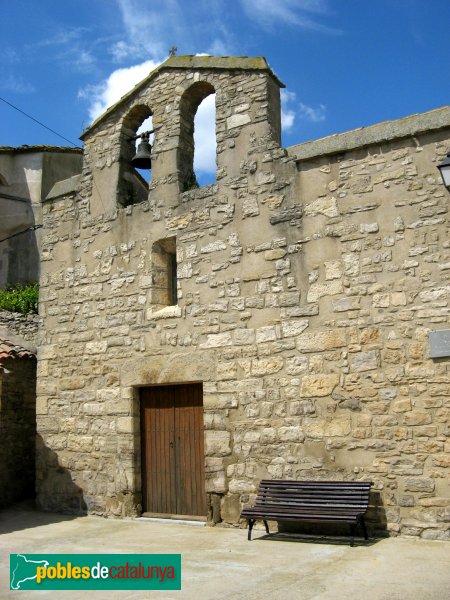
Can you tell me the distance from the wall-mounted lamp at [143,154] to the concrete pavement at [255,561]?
4518mm

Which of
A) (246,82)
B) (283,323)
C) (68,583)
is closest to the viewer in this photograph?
(68,583)

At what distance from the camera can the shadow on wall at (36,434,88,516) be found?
7.76 meters

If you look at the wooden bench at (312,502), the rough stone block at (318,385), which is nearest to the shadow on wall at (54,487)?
the wooden bench at (312,502)

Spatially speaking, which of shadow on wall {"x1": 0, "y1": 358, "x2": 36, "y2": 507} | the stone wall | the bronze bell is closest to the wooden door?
shadow on wall {"x1": 0, "y1": 358, "x2": 36, "y2": 507}

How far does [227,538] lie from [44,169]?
9.96m

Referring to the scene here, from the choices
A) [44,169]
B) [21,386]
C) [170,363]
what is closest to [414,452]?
[170,363]

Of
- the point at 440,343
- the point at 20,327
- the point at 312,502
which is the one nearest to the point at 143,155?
the point at 20,327

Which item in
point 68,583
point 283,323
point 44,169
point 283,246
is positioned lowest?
point 68,583

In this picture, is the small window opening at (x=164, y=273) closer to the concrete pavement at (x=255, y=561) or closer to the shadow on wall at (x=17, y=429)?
the shadow on wall at (x=17, y=429)

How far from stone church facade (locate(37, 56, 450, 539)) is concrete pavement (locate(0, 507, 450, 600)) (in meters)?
0.52

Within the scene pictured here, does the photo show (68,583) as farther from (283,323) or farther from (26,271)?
(26,271)

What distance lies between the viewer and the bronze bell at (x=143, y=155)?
26.0ft

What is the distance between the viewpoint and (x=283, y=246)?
6586 millimetres

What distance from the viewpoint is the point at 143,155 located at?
26.0 ft
